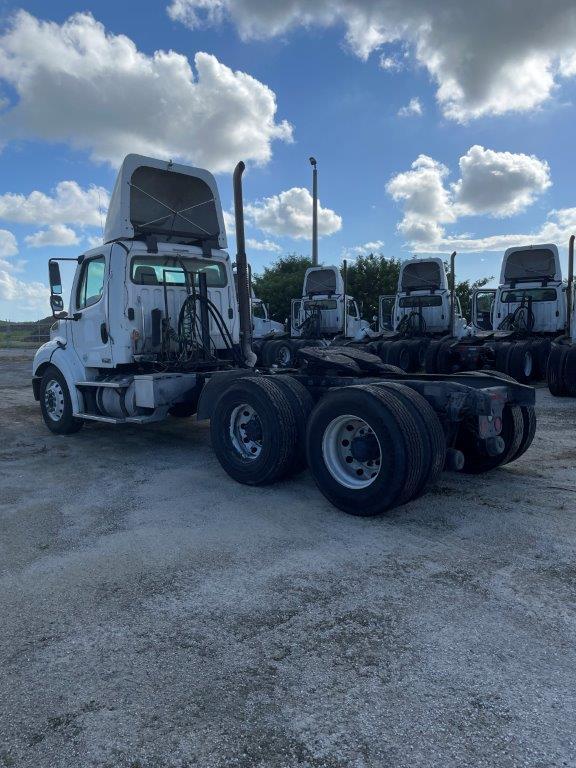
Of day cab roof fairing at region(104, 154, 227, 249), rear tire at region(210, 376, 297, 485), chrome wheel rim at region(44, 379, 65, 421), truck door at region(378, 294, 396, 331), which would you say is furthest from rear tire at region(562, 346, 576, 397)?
chrome wheel rim at region(44, 379, 65, 421)

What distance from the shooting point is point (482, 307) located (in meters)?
21.7

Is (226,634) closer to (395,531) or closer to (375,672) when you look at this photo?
(375,672)

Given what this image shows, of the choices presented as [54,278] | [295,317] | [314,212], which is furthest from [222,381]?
[314,212]

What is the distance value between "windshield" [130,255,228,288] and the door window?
1.67 feet

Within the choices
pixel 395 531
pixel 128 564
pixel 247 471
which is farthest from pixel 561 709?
pixel 247 471

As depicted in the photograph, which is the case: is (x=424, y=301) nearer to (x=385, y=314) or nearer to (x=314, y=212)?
(x=385, y=314)

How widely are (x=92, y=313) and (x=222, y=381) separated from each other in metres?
2.51

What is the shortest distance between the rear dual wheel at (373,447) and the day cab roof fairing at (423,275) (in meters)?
14.5

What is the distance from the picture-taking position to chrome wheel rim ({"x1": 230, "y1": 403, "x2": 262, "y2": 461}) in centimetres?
600

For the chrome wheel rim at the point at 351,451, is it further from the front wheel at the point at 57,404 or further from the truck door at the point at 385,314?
the truck door at the point at 385,314

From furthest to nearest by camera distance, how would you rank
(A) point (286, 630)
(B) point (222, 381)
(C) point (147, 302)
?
(C) point (147, 302), (B) point (222, 381), (A) point (286, 630)

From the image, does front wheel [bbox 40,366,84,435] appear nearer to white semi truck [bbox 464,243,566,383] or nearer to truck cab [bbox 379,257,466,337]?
white semi truck [bbox 464,243,566,383]

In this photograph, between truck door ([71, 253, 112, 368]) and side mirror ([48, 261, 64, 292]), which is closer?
truck door ([71, 253, 112, 368])

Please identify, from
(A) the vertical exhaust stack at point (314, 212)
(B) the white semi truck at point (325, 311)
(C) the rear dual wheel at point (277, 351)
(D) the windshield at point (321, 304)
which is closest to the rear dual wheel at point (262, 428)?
(C) the rear dual wheel at point (277, 351)
